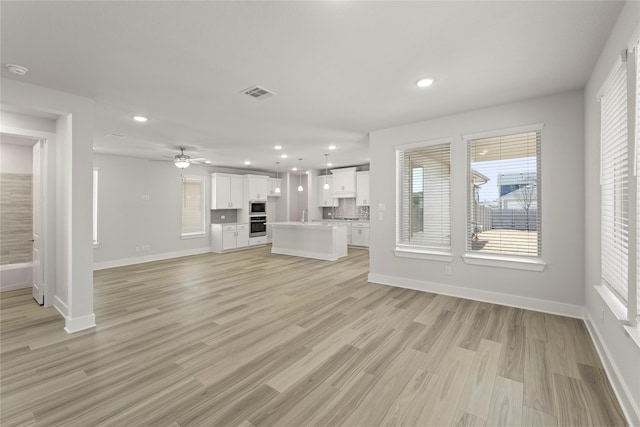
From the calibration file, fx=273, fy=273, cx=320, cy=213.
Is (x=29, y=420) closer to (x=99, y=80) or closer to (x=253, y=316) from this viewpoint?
(x=253, y=316)

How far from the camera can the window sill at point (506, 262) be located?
3.47 metres

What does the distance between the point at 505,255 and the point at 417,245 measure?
1.20m

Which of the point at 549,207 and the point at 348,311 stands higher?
the point at 549,207

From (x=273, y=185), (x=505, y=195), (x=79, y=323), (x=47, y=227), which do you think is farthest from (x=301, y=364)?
(x=273, y=185)

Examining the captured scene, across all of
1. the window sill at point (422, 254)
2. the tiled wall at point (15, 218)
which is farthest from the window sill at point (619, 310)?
the tiled wall at point (15, 218)

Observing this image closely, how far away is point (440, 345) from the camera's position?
2684mm

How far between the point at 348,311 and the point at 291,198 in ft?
25.4

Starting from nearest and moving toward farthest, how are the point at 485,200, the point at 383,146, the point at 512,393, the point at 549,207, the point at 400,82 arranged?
the point at 512,393
the point at 400,82
the point at 549,207
the point at 485,200
the point at 383,146

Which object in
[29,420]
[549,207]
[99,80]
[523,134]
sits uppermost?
[99,80]

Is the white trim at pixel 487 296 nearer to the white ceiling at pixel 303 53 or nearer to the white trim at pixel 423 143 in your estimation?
the white trim at pixel 423 143

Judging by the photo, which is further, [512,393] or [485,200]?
[485,200]

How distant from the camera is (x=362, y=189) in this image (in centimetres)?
878

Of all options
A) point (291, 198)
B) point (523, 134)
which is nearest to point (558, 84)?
point (523, 134)

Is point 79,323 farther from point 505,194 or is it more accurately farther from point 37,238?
point 505,194
